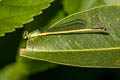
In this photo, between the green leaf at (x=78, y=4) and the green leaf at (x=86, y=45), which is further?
the green leaf at (x=78, y=4)

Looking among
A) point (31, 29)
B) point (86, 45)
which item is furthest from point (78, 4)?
point (86, 45)

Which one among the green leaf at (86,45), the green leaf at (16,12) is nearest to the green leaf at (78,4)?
the green leaf at (16,12)

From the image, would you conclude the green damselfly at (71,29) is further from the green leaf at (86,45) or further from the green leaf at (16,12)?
the green leaf at (16,12)

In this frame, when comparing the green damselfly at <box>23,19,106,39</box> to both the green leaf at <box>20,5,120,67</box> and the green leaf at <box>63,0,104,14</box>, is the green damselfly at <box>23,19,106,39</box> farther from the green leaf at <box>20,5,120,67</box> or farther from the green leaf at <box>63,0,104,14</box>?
the green leaf at <box>63,0,104,14</box>

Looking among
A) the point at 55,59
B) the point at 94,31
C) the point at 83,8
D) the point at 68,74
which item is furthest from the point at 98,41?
the point at 68,74

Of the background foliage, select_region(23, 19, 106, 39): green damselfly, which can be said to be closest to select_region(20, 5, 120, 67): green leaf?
select_region(23, 19, 106, 39): green damselfly

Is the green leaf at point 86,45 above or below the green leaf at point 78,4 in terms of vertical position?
below

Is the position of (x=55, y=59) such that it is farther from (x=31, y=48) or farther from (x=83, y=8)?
(x=83, y=8)
